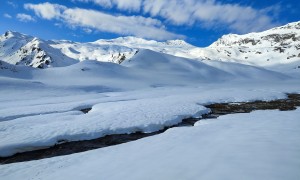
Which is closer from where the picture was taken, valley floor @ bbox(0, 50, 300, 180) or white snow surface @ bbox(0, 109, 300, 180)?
white snow surface @ bbox(0, 109, 300, 180)

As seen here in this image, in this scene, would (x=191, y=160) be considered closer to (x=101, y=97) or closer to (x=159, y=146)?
(x=159, y=146)

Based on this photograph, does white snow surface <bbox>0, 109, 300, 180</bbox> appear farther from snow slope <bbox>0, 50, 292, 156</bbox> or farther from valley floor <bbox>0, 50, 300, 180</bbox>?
snow slope <bbox>0, 50, 292, 156</bbox>

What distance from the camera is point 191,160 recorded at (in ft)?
32.6

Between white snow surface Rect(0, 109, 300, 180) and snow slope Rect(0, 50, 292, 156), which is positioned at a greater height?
snow slope Rect(0, 50, 292, 156)

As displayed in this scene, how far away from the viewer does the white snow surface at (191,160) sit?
845 cm

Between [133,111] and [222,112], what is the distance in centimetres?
890

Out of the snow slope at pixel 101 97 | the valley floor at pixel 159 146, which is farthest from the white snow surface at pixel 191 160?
the snow slope at pixel 101 97

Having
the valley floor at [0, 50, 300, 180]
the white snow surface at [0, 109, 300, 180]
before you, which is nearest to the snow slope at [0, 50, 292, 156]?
the valley floor at [0, 50, 300, 180]

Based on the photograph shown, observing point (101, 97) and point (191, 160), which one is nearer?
point (191, 160)

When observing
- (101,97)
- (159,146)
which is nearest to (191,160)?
(159,146)

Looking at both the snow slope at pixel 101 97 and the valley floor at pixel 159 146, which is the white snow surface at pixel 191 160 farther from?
the snow slope at pixel 101 97

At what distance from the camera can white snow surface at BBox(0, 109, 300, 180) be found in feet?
27.7

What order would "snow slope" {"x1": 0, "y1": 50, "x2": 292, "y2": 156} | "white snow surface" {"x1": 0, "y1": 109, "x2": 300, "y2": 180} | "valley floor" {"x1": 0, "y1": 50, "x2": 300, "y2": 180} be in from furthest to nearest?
1. "snow slope" {"x1": 0, "y1": 50, "x2": 292, "y2": 156}
2. "valley floor" {"x1": 0, "y1": 50, "x2": 300, "y2": 180}
3. "white snow surface" {"x1": 0, "y1": 109, "x2": 300, "y2": 180}

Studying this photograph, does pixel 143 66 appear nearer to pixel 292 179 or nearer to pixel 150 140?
pixel 150 140
